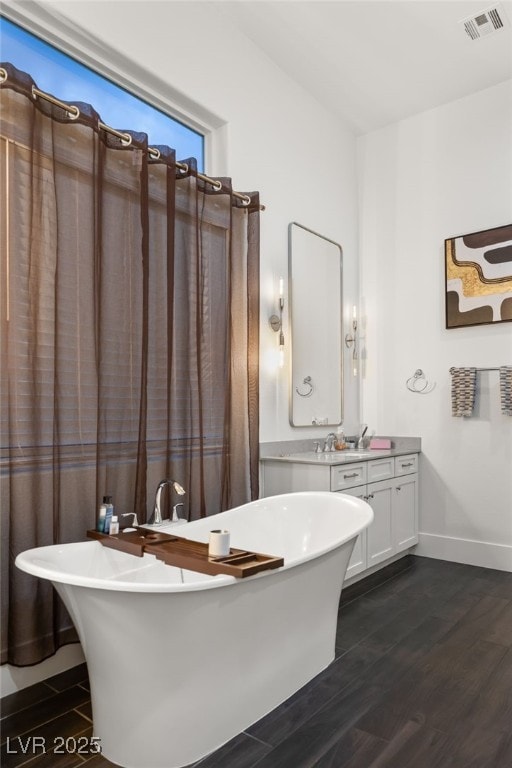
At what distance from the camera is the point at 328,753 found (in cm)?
169

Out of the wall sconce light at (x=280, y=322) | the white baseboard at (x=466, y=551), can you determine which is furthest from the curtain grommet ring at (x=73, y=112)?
the white baseboard at (x=466, y=551)

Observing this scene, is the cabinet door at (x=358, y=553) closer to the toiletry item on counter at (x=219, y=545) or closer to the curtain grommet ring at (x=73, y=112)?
the toiletry item on counter at (x=219, y=545)

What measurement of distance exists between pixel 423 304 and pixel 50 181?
2.88 m

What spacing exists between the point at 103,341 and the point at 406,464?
7.90ft

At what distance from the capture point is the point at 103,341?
2260mm

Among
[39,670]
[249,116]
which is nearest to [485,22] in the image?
[249,116]

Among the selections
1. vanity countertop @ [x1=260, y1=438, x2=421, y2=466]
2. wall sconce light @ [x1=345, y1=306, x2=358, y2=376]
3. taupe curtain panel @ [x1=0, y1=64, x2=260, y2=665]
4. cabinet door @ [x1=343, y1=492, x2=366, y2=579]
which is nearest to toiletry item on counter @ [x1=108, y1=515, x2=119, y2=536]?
taupe curtain panel @ [x1=0, y1=64, x2=260, y2=665]

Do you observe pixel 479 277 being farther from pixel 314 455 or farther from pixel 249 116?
pixel 249 116

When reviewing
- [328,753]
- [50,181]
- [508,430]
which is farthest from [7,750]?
[508,430]

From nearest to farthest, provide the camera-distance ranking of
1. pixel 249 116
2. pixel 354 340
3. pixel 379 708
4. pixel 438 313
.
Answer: pixel 379 708, pixel 249 116, pixel 438 313, pixel 354 340

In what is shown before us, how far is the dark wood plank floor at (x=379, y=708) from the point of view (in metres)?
1.67

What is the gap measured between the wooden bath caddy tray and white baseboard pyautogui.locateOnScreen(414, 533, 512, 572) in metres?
Result: 2.46

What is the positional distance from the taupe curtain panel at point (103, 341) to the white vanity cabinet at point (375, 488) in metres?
0.27

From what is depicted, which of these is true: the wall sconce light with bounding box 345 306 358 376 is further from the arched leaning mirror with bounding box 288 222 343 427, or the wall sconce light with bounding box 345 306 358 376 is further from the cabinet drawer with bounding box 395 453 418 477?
the cabinet drawer with bounding box 395 453 418 477
